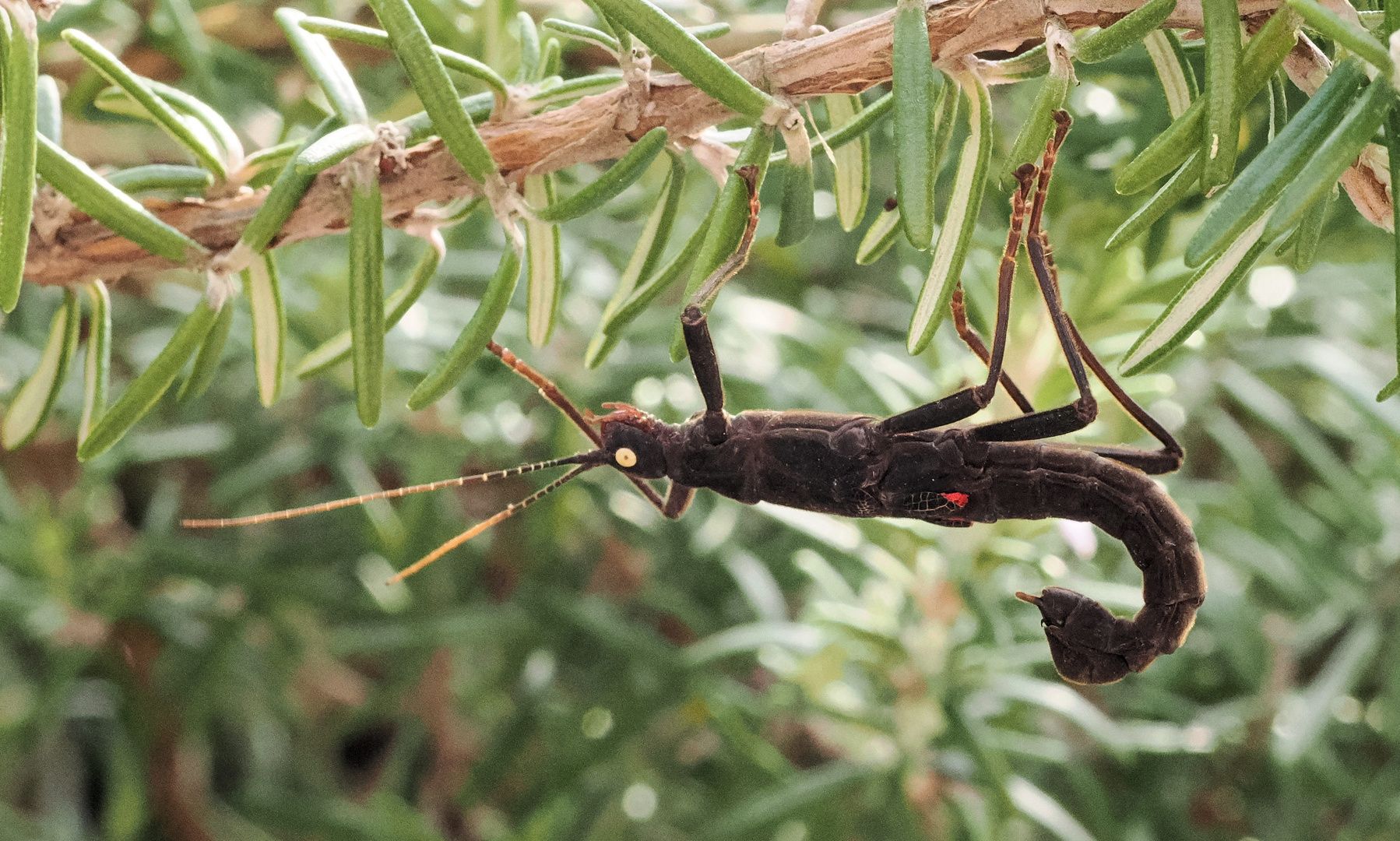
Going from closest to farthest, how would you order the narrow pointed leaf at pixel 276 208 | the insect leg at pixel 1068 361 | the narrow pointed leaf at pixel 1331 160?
the narrow pointed leaf at pixel 1331 160 < the narrow pointed leaf at pixel 276 208 < the insect leg at pixel 1068 361

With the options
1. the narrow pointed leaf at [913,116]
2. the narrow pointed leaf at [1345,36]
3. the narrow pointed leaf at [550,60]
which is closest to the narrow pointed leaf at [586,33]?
the narrow pointed leaf at [550,60]

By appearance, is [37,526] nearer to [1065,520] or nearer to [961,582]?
[961,582]

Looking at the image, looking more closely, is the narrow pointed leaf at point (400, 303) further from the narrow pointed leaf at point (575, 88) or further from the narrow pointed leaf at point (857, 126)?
the narrow pointed leaf at point (857, 126)

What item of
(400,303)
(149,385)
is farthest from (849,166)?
(149,385)

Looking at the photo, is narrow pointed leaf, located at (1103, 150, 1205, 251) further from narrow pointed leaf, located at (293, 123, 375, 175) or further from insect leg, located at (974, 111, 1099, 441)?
narrow pointed leaf, located at (293, 123, 375, 175)

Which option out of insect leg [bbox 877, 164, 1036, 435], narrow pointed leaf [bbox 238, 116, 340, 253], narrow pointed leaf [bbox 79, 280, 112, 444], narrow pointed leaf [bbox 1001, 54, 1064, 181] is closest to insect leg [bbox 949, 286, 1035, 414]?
insect leg [bbox 877, 164, 1036, 435]

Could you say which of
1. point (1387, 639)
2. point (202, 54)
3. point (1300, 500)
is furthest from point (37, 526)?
point (1300, 500)
